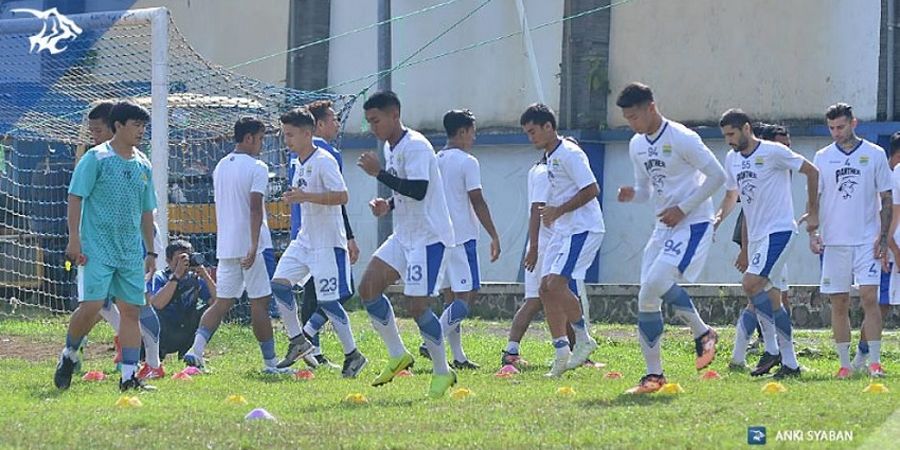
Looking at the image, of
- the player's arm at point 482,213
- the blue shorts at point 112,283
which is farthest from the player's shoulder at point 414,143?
the player's arm at point 482,213

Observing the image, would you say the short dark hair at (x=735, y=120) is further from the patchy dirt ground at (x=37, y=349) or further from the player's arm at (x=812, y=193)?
the patchy dirt ground at (x=37, y=349)

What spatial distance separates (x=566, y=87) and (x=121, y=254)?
1446cm

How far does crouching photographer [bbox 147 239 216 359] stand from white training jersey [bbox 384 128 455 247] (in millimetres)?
3242

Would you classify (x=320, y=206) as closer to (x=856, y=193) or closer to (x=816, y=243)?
(x=816, y=243)

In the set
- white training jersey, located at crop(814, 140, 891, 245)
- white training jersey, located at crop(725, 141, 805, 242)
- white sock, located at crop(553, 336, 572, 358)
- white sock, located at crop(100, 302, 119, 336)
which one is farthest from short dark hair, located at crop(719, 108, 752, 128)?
white sock, located at crop(100, 302, 119, 336)

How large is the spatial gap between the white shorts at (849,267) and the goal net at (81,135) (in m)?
8.19

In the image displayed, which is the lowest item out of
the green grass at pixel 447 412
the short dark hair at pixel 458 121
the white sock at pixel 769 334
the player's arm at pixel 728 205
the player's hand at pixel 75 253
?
the green grass at pixel 447 412

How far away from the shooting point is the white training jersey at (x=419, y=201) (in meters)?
10.9

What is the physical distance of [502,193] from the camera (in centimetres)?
2645

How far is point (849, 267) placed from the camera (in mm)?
12328

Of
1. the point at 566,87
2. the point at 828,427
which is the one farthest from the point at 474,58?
the point at 828,427

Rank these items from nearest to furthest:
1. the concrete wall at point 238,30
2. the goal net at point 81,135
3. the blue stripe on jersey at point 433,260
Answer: the blue stripe on jersey at point 433,260 → the goal net at point 81,135 → the concrete wall at point 238,30

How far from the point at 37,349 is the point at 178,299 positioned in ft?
8.63

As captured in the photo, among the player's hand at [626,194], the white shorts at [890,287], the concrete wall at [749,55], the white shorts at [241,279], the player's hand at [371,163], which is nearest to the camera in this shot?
the player's hand at [371,163]
